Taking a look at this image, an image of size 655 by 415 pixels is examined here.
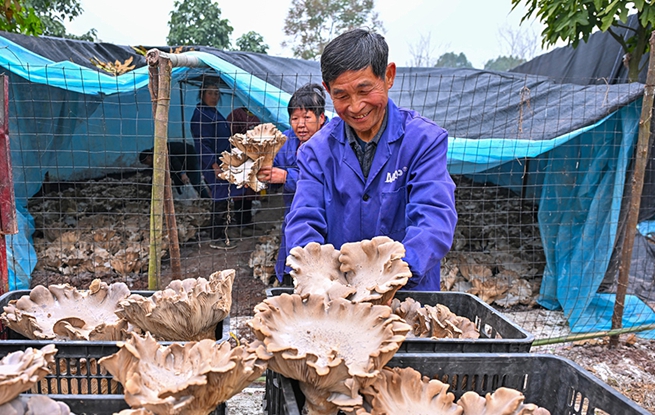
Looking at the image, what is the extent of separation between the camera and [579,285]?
17.3 ft

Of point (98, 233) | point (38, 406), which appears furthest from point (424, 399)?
point (98, 233)

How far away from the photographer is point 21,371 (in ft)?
3.83

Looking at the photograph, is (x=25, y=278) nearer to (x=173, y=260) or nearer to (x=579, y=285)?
(x=173, y=260)

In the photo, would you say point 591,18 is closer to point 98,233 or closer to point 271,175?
point 271,175

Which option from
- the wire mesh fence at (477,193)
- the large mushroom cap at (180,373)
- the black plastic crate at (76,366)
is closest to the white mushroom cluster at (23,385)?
the large mushroom cap at (180,373)

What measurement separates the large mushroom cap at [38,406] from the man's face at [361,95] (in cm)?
139

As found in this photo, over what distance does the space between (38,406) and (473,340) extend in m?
1.33

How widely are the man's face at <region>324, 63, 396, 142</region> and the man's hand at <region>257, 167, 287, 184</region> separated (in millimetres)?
2025

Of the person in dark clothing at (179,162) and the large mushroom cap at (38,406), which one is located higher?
the person in dark clothing at (179,162)

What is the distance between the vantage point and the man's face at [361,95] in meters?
1.91

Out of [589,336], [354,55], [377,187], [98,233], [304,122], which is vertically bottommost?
[589,336]

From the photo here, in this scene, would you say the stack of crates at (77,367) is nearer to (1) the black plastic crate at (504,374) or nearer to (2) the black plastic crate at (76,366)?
(2) the black plastic crate at (76,366)

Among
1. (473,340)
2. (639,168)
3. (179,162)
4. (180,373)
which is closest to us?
(180,373)

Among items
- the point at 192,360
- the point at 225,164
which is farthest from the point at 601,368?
the point at 192,360
